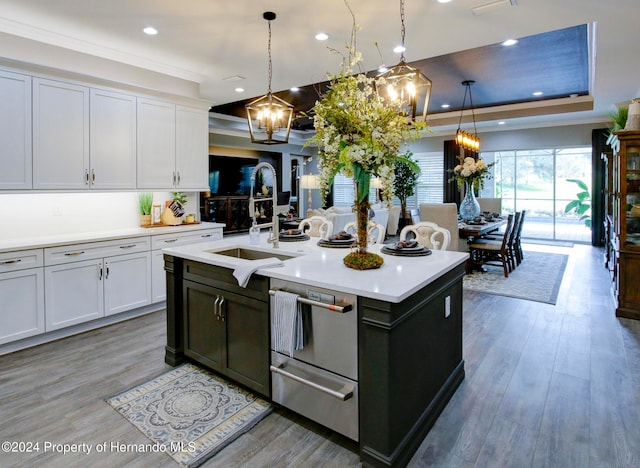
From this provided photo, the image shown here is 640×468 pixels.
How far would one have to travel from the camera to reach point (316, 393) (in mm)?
2254

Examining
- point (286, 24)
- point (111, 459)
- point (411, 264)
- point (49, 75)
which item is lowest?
point (111, 459)

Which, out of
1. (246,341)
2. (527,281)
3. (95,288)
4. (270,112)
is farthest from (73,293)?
(527,281)

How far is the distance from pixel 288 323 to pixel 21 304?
110 inches

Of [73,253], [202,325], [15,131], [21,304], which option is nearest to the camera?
[202,325]

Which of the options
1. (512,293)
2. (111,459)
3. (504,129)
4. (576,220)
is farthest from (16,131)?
(576,220)

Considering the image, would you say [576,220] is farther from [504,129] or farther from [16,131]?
[16,131]

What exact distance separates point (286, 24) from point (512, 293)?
169 inches

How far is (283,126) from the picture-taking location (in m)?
3.49

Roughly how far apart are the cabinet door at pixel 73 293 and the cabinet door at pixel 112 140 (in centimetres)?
95

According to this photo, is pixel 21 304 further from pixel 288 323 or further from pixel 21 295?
pixel 288 323

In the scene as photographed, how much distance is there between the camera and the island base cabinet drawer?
2.09 metres

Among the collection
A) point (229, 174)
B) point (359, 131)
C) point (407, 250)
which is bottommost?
point (407, 250)

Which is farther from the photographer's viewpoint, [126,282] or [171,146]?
[171,146]

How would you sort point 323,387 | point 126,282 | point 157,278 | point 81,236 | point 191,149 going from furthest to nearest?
point 191,149, point 157,278, point 126,282, point 81,236, point 323,387
